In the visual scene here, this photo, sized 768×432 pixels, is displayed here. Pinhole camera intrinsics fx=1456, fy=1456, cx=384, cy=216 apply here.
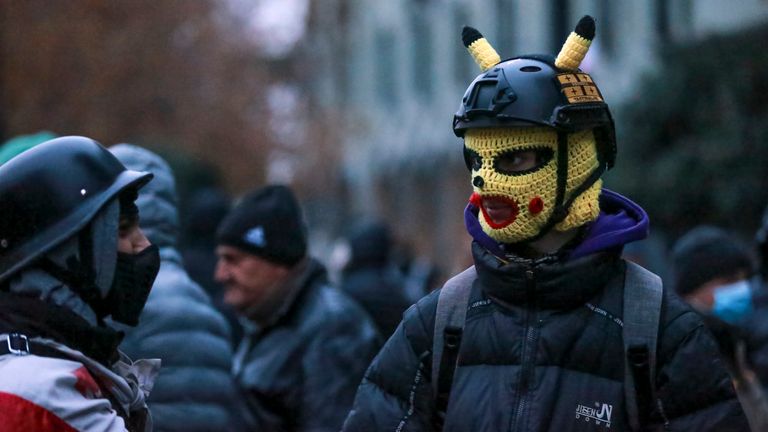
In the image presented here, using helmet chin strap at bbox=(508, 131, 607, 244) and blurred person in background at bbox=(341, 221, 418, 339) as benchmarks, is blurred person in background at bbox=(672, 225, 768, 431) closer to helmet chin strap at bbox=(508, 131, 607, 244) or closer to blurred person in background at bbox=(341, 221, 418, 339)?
blurred person in background at bbox=(341, 221, 418, 339)

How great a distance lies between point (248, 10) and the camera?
90.5 feet

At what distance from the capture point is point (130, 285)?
3.85m

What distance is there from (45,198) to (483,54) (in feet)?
4.49

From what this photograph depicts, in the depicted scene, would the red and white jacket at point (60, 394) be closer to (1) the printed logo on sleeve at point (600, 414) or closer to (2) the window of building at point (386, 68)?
(1) the printed logo on sleeve at point (600, 414)

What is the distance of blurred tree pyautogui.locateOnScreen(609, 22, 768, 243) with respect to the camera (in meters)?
17.1

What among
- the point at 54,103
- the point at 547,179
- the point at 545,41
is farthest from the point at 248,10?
the point at 547,179

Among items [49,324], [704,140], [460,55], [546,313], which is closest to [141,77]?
[704,140]

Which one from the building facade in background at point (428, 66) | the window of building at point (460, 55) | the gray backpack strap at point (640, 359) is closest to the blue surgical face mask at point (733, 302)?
the gray backpack strap at point (640, 359)

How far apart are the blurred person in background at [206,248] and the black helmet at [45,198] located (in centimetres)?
539

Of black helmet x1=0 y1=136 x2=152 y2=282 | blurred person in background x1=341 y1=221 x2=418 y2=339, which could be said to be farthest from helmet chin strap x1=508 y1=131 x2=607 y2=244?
blurred person in background x1=341 y1=221 x2=418 y2=339

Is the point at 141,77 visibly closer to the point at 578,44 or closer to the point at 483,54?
the point at 483,54

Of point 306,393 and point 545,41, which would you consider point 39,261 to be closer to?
point 306,393

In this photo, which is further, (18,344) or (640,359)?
(640,359)

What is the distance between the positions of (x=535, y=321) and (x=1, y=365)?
139cm
